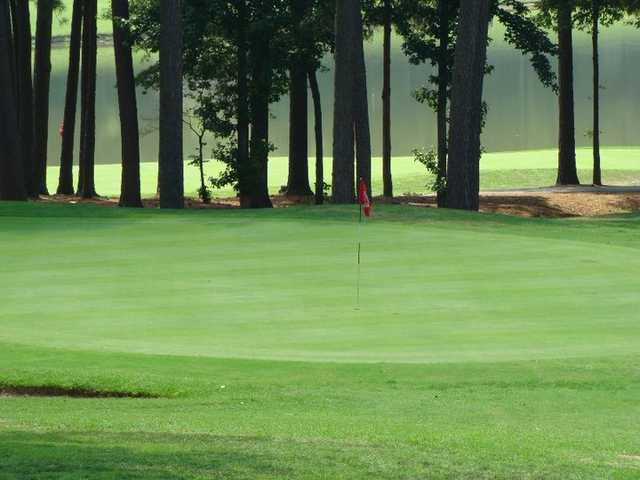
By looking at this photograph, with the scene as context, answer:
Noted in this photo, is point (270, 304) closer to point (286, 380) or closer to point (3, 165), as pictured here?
point (286, 380)

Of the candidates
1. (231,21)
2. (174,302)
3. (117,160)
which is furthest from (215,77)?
(117,160)

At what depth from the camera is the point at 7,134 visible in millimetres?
31734

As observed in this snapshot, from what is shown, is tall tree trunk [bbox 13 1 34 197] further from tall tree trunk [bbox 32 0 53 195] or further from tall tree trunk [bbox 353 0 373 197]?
tall tree trunk [bbox 353 0 373 197]

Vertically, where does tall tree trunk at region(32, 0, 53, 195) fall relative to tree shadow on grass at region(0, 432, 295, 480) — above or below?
above

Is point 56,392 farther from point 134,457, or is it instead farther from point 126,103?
point 126,103

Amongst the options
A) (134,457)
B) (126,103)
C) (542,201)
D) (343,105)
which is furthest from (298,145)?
(134,457)

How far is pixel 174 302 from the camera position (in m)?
13.1

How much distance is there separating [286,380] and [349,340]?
1.26m

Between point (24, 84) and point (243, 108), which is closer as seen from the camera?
point (243, 108)

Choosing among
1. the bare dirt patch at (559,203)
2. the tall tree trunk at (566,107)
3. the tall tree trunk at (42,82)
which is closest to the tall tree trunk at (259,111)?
the bare dirt patch at (559,203)

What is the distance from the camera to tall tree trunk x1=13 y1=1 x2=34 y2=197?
3900 cm

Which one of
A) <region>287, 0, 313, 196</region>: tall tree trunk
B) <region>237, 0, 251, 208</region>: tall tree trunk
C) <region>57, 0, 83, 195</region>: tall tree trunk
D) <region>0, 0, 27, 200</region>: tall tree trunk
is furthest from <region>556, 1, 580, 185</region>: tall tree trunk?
<region>0, 0, 27, 200</region>: tall tree trunk

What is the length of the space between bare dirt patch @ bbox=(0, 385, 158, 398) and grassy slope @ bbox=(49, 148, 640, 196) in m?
33.9

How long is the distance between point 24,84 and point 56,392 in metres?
31.0
